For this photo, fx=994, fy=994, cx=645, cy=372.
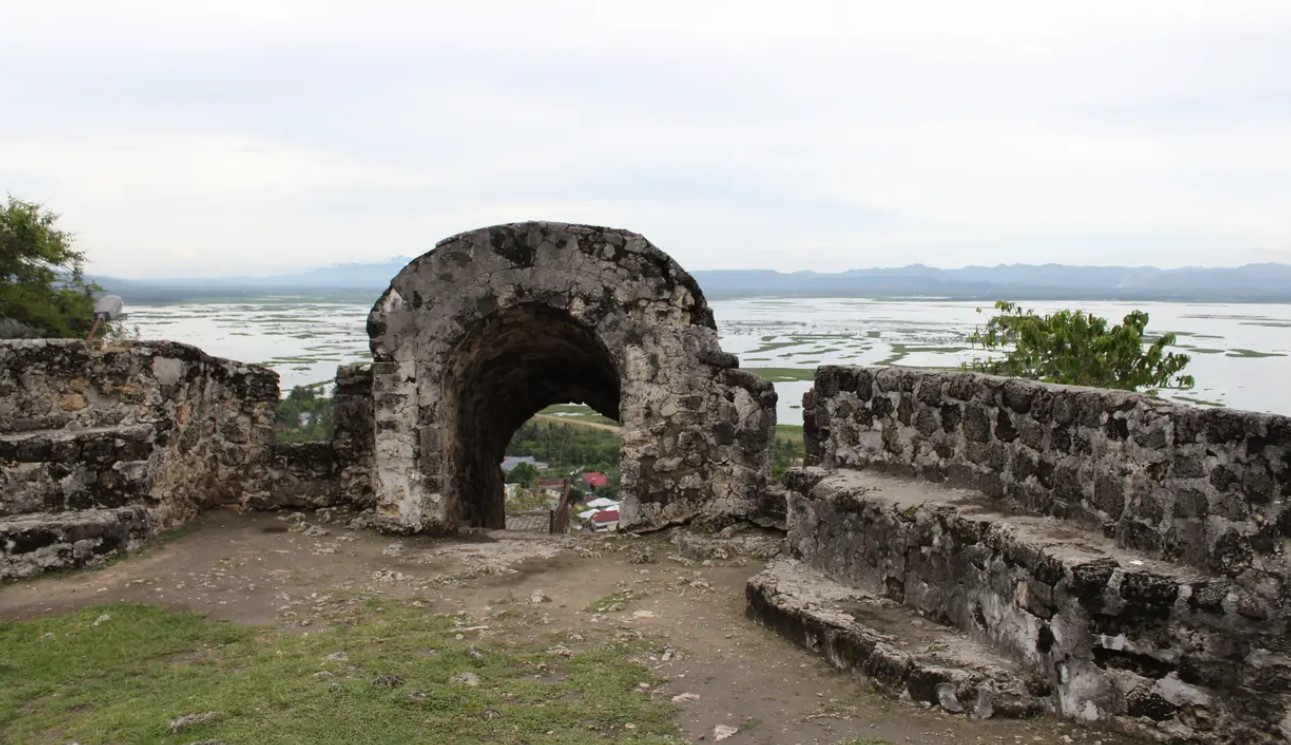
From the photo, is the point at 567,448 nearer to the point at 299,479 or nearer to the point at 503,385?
the point at 503,385

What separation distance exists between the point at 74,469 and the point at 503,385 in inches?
180

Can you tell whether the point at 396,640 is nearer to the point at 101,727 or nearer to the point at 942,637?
the point at 101,727

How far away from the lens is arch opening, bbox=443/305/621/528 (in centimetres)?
938

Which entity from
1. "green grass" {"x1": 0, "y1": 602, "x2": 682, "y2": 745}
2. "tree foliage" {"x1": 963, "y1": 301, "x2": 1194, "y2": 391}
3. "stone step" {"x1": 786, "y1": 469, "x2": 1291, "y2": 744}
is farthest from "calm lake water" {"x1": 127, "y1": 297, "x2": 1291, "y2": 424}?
"green grass" {"x1": 0, "y1": 602, "x2": 682, "y2": 745}

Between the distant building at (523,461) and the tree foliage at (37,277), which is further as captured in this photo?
the distant building at (523,461)

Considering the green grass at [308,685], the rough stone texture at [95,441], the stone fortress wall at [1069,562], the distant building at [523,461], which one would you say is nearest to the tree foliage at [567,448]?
the distant building at [523,461]

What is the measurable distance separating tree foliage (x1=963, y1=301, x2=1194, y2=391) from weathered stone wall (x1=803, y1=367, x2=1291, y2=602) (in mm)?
12228

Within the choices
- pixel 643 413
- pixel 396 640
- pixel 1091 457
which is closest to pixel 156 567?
pixel 396 640

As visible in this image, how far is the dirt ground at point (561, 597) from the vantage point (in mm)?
4668

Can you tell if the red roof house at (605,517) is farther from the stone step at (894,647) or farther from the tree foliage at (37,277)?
the stone step at (894,647)

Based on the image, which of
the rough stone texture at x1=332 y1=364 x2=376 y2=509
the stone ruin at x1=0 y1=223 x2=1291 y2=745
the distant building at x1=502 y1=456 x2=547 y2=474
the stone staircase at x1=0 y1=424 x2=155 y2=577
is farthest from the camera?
the distant building at x1=502 y1=456 x2=547 y2=474

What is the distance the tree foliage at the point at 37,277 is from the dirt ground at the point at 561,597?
1780 cm

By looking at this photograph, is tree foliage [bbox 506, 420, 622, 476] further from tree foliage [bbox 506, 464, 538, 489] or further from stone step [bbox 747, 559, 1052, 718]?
stone step [bbox 747, 559, 1052, 718]

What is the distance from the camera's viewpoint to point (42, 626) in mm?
6320
